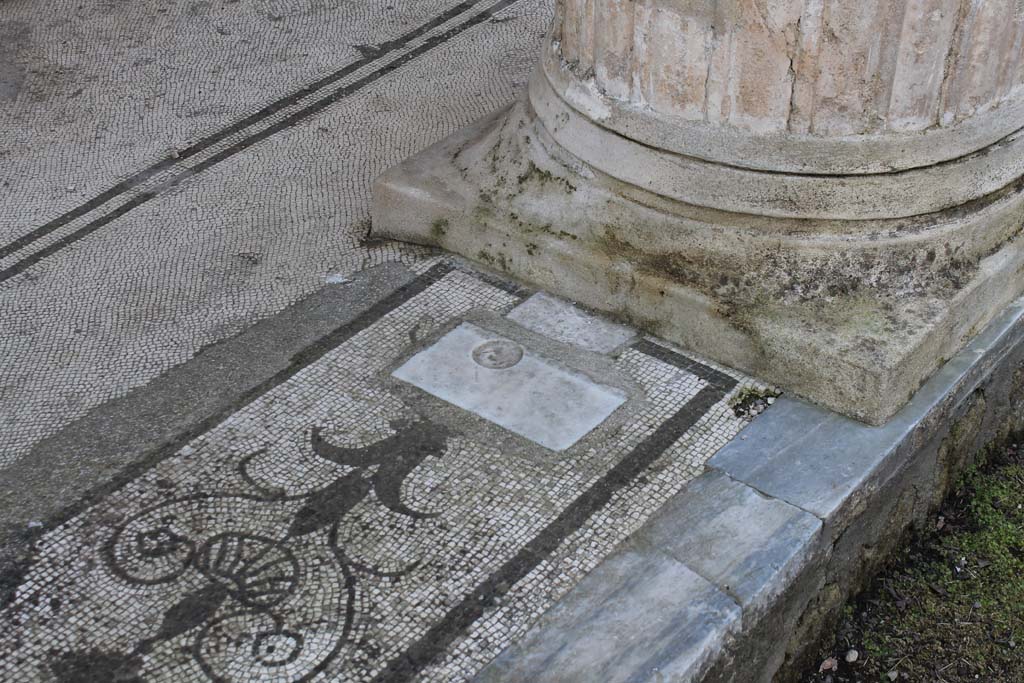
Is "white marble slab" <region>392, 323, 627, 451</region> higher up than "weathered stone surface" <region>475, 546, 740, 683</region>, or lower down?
higher up

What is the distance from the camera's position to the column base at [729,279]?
319 centimetres

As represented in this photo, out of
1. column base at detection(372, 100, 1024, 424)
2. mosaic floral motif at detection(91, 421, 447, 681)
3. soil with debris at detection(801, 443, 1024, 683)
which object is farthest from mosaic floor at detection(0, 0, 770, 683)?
soil with debris at detection(801, 443, 1024, 683)

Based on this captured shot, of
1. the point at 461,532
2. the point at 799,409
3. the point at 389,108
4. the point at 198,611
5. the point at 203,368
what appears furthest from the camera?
the point at 389,108

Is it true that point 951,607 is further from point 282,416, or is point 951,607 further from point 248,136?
point 248,136

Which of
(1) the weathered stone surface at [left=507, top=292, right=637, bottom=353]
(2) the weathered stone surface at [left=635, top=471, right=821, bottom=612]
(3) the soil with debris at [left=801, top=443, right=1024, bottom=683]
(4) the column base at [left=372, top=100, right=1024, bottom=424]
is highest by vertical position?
(4) the column base at [left=372, top=100, right=1024, bottom=424]

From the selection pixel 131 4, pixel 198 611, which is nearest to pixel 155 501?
pixel 198 611

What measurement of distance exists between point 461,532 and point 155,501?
765 mm

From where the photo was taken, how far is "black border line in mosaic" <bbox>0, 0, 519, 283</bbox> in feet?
13.7

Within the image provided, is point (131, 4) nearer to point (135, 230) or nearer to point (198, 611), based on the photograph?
point (135, 230)

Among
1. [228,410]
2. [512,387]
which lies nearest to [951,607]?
[512,387]

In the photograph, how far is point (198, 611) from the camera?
2.78 meters

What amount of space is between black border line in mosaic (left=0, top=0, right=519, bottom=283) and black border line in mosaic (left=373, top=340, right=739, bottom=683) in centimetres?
194

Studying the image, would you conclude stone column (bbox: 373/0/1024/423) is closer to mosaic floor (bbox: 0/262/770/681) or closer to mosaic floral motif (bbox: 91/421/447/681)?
mosaic floor (bbox: 0/262/770/681)

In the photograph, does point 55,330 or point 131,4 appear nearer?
point 55,330
